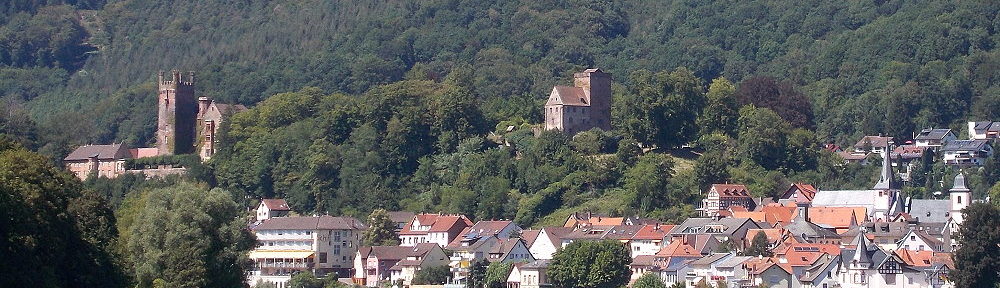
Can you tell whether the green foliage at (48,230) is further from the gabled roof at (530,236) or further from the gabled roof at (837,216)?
the gabled roof at (837,216)

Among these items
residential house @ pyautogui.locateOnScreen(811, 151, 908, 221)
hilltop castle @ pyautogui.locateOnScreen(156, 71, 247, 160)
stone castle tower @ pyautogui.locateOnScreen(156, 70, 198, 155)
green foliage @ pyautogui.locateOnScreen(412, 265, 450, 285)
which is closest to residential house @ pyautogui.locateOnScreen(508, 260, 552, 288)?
green foliage @ pyautogui.locateOnScreen(412, 265, 450, 285)

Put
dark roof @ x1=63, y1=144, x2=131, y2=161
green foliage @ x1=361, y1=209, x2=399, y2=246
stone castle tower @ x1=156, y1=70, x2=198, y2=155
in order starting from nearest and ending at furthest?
green foliage @ x1=361, y1=209, x2=399, y2=246, stone castle tower @ x1=156, y1=70, x2=198, y2=155, dark roof @ x1=63, y1=144, x2=131, y2=161

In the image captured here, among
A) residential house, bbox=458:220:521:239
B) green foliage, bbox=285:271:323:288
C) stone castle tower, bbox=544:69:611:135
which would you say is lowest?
green foliage, bbox=285:271:323:288

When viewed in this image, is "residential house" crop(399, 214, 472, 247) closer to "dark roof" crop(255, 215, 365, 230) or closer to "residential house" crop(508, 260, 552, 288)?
"dark roof" crop(255, 215, 365, 230)

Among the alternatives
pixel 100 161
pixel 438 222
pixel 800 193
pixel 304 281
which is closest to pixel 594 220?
pixel 438 222

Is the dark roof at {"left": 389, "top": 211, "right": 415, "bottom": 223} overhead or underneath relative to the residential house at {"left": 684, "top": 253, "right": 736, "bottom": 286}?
overhead

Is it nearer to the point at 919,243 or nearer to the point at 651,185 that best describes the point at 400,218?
the point at 651,185

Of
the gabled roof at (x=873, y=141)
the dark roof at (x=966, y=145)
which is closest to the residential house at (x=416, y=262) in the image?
the dark roof at (x=966, y=145)
